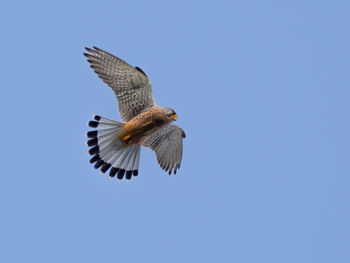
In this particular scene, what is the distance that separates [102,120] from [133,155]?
1.13 m

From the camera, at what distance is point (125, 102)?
14.9 meters

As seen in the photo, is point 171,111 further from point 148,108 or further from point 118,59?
point 118,59

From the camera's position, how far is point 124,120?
49.3 ft

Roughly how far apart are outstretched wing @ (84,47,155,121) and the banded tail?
42 centimetres

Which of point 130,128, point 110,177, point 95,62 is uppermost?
point 95,62

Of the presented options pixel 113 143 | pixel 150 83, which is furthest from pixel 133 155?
pixel 150 83

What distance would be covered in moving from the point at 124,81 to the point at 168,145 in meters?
1.95

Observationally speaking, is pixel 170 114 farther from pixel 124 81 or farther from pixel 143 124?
pixel 124 81

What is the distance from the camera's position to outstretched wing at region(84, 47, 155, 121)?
14477mm

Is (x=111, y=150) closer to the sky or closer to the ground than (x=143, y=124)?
closer to the ground

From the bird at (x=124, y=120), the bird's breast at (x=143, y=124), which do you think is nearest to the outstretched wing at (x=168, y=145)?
the bird at (x=124, y=120)

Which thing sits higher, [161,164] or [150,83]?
[150,83]

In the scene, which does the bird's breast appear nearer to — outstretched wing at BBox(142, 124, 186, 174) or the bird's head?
the bird's head

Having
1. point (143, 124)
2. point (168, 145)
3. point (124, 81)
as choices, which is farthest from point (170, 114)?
point (168, 145)
